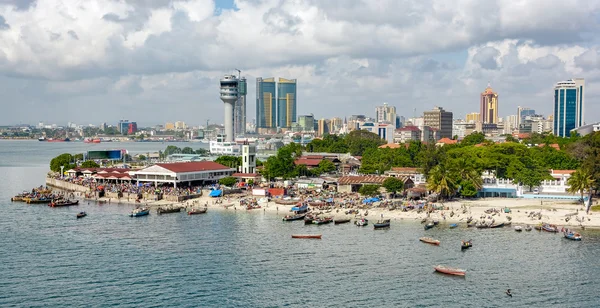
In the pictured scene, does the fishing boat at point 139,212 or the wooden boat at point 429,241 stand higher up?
the fishing boat at point 139,212

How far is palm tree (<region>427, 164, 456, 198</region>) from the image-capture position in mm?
64438

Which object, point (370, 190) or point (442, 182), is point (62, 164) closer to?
point (370, 190)

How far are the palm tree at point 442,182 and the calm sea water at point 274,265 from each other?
10645 millimetres

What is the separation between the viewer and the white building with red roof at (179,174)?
7669 cm

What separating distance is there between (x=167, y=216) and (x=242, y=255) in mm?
19346

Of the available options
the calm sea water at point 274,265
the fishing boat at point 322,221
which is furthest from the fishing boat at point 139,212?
the fishing boat at point 322,221

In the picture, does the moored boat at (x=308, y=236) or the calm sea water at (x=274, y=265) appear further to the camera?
the moored boat at (x=308, y=236)

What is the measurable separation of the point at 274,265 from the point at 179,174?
1537 inches

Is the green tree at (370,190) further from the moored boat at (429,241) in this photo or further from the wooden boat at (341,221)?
the moored boat at (429,241)

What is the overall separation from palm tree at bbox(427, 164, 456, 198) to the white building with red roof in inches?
1186

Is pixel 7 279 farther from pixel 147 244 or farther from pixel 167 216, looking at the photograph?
pixel 167 216

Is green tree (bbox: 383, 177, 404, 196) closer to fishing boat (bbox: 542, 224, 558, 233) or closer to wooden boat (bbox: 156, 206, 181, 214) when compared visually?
fishing boat (bbox: 542, 224, 558, 233)

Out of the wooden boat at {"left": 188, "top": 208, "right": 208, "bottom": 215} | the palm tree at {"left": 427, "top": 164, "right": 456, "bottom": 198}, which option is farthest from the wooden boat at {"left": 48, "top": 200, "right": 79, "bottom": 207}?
the palm tree at {"left": 427, "top": 164, "right": 456, "bottom": 198}

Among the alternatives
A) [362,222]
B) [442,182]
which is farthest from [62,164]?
[442,182]
